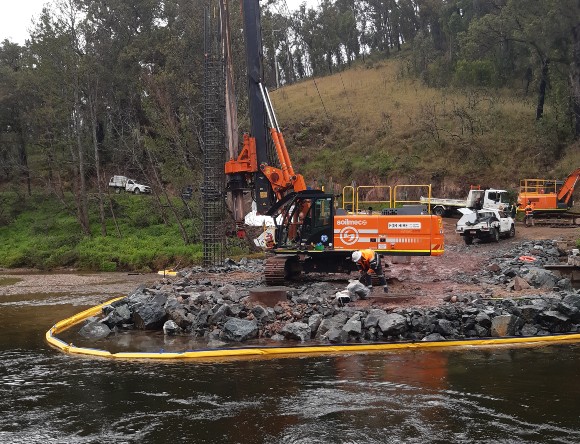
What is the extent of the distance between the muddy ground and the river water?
341 centimetres

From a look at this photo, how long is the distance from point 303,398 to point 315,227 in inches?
331

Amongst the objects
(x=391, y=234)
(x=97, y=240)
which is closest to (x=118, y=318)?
(x=391, y=234)

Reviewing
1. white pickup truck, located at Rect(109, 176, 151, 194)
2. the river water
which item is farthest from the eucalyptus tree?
the river water

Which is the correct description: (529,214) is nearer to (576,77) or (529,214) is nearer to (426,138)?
(576,77)

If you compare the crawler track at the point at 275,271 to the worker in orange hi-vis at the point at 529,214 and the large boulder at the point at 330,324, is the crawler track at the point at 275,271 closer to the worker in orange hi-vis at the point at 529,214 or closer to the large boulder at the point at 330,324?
the large boulder at the point at 330,324

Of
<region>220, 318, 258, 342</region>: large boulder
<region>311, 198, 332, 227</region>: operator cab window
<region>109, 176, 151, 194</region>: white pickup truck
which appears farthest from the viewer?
<region>109, 176, 151, 194</region>: white pickup truck

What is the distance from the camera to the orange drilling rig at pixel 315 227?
1670 cm

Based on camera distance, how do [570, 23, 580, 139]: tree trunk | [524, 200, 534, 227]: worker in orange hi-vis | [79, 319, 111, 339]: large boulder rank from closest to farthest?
[79, 319, 111, 339]: large boulder < [524, 200, 534, 227]: worker in orange hi-vis < [570, 23, 580, 139]: tree trunk

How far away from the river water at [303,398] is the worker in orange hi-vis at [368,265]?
155 inches

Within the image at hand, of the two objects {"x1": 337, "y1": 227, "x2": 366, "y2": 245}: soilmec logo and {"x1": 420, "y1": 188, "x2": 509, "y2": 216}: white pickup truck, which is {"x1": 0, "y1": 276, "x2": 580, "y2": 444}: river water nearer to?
{"x1": 337, "y1": 227, "x2": 366, "y2": 245}: soilmec logo

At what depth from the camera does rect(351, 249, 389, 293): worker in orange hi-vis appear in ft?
49.9

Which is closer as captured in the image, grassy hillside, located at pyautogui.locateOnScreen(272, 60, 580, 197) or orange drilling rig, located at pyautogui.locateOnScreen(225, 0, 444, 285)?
orange drilling rig, located at pyautogui.locateOnScreen(225, 0, 444, 285)

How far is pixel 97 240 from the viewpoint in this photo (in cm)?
3553

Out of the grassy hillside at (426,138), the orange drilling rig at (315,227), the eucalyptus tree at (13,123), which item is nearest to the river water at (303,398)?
the orange drilling rig at (315,227)
